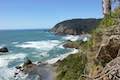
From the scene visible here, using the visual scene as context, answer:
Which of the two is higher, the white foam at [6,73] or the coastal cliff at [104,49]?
the coastal cliff at [104,49]

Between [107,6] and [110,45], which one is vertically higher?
[107,6]

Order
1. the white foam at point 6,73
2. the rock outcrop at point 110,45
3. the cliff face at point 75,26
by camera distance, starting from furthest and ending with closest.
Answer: the cliff face at point 75,26 < the white foam at point 6,73 < the rock outcrop at point 110,45

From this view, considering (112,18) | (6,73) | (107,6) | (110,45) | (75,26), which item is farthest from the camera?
(75,26)

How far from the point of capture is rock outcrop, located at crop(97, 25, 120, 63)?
25.0 ft

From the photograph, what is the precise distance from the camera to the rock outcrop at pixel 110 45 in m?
7.62

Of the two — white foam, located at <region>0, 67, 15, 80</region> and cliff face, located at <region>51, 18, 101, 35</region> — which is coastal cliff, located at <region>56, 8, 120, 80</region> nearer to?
white foam, located at <region>0, 67, 15, 80</region>

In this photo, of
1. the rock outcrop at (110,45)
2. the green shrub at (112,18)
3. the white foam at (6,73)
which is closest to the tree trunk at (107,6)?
the green shrub at (112,18)

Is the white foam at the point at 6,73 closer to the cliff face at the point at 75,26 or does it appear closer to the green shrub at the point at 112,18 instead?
the green shrub at the point at 112,18

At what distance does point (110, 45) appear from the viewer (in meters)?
7.78

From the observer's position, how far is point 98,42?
8609 mm

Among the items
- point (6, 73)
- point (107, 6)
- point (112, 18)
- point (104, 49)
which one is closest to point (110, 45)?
point (104, 49)

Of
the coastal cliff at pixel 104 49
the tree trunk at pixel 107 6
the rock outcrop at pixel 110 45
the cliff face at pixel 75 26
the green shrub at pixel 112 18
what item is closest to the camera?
the coastal cliff at pixel 104 49

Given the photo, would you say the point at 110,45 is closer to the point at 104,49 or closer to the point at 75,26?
the point at 104,49

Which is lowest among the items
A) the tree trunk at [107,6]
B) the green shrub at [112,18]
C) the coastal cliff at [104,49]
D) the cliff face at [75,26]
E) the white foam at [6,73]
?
the cliff face at [75,26]
